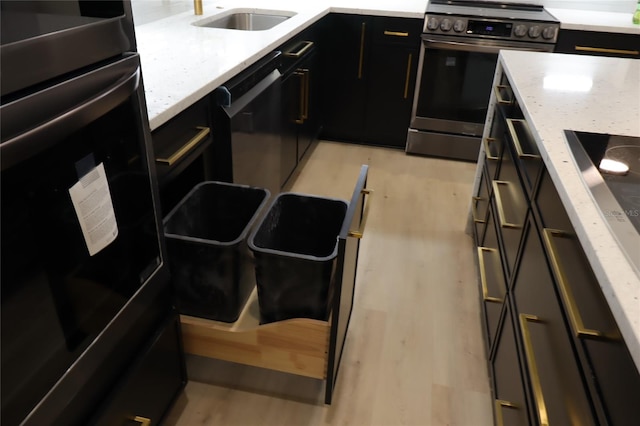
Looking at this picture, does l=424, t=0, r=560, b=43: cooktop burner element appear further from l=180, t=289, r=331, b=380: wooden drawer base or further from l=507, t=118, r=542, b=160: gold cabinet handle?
l=180, t=289, r=331, b=380: wooden drawer base

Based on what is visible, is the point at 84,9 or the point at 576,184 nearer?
the point at 84,9

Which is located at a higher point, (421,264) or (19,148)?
(19,148)

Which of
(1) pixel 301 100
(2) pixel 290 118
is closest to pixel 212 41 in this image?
(2) pixel 290 118

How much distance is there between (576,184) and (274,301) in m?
0.83

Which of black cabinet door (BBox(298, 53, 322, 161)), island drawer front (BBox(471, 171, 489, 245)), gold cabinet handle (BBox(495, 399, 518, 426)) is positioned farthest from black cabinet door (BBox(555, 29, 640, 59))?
gold cabinet handle (BBox(495, 399, 518, 426))

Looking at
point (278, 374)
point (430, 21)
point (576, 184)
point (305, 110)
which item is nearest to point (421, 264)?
point (278, 374)

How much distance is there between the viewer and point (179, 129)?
1449mm

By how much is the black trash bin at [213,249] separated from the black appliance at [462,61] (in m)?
1.92

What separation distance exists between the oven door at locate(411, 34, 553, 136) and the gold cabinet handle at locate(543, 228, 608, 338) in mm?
2153

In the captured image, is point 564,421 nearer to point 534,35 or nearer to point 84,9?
point 84,9

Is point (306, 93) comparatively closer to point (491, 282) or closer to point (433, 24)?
point (433, 24)

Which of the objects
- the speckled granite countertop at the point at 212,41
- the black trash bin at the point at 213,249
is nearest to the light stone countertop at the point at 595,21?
the speckled granite countertop at the point at 212,41

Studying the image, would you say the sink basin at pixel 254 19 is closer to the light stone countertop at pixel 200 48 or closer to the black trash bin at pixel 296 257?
the light stone countertop at pixel 200 48

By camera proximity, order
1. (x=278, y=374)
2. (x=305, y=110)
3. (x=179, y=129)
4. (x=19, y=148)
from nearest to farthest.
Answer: (x=19, y=148) → (x=179, y=129) → (x=278, y=374) → (x=305, y=110)
